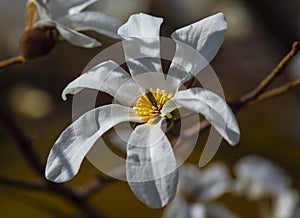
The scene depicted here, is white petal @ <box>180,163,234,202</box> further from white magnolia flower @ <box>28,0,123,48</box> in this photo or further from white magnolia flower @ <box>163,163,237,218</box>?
white magnolia flower @ <box>28,0,123,48</box>

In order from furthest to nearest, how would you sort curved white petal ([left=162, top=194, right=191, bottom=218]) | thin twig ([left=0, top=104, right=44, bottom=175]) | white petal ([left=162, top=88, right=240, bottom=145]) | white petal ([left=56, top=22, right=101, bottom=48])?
curved white petal ([left=162, top=194, right=191, bottom=218]) → thin twig ([left=0, top=104, right=44, bottom=175]) → white petal ([left=56, top=22, right=101, bottom=48]) → white petal ([left=162, top=88, right=240, bottom=145])

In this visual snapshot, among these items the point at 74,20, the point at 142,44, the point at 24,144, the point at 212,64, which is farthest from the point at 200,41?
the point at 212,64

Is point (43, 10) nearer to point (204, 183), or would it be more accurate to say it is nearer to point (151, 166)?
point (151, 166)

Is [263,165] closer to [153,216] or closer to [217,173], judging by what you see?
[217,173]

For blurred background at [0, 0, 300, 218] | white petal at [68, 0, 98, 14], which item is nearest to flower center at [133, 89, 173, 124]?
white petal at [68, 0, 98, 14]

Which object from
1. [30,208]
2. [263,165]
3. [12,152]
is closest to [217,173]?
[263,165]
